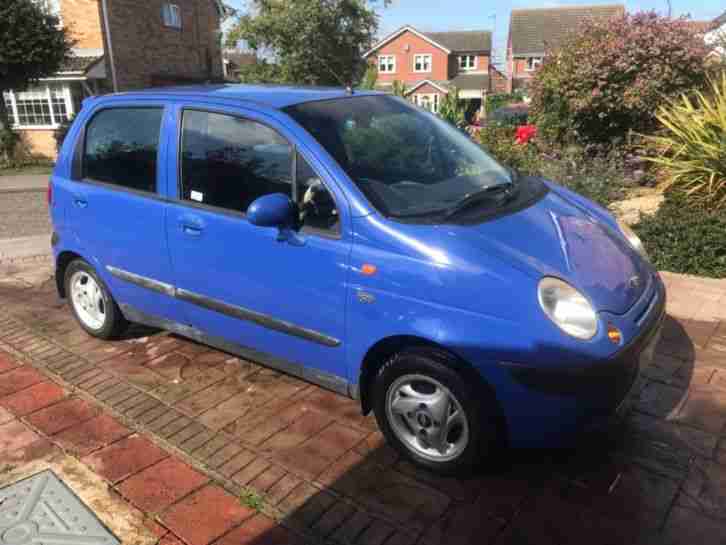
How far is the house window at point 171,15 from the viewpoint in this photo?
2670 cm

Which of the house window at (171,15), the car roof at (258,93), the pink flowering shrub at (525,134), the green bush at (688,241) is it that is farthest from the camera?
the house window at (171,15)

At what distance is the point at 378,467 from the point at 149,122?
2.59m

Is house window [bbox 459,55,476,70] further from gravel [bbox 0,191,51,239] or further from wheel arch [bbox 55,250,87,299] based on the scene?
wheel arch [bbox 55,250,87,299]

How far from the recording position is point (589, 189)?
287 inches

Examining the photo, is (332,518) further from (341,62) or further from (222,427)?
(341,62)

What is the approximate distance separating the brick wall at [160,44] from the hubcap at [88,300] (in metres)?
22.0

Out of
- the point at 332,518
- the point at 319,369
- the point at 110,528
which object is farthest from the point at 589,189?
the point at 110,528

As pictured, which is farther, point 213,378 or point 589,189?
point 589,189

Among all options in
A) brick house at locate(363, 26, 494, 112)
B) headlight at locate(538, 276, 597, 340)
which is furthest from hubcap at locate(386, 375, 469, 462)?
brick house at locate(363, 26, 494, 112)

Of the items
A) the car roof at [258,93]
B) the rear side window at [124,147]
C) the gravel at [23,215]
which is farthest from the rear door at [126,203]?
the gravel at [23,215]

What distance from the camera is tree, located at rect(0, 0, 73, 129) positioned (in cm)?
1750

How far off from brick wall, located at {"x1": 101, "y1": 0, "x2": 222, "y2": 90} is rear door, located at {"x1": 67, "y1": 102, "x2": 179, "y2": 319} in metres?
22.2

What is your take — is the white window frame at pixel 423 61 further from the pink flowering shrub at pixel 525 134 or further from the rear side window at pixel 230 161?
the rear side window at pixel 230 161

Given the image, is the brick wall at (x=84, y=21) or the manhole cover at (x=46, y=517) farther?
the brick wall at (x=84, y=21)
